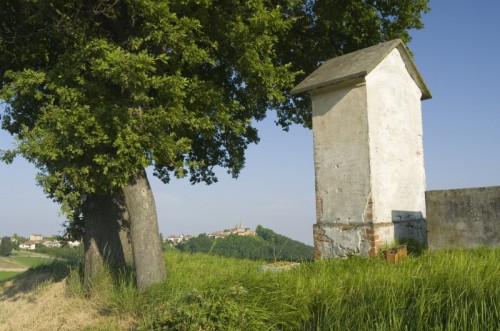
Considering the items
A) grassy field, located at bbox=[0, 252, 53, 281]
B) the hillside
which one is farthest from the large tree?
the hillside

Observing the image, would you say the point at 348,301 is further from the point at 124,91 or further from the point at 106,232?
the point at 106,232

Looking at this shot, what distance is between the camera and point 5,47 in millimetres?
10953

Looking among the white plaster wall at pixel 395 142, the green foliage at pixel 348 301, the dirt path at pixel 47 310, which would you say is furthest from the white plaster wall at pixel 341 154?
the dirt path at pixel 47 310

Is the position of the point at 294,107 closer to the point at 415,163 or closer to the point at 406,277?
the point at 415,163

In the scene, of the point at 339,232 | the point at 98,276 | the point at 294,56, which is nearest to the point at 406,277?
the point at 339,232

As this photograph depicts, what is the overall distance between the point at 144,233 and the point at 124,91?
319 centimetres

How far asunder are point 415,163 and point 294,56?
575 cm

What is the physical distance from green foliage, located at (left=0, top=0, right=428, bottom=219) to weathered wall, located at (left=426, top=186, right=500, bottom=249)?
4403 millimetres

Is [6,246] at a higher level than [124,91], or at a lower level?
lower

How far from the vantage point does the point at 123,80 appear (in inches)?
336

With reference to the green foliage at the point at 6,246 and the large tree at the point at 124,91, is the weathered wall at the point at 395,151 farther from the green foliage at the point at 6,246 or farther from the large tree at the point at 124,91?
the green foliage at the point at 6,246

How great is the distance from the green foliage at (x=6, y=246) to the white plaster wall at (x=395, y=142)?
123ft

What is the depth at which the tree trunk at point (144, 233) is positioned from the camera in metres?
9.93

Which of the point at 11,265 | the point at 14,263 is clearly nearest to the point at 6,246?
the point at 14,263
